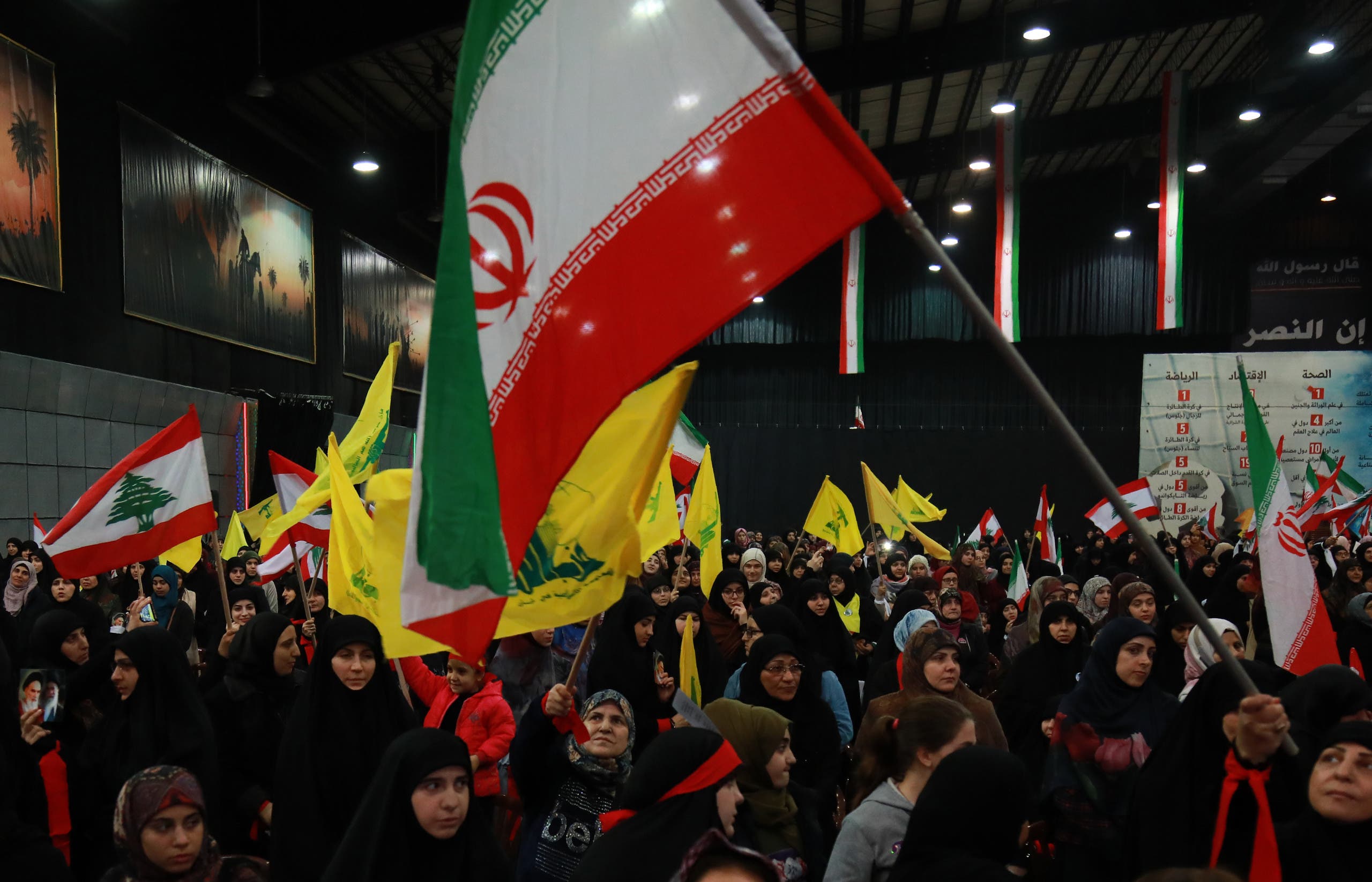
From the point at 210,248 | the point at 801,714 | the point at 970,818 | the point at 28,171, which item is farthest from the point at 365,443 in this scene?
the point at 210,248

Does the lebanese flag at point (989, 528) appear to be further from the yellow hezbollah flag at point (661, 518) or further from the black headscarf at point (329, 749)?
the black headscarf at point (329, 749)

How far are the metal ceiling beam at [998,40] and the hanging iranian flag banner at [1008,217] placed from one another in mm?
976

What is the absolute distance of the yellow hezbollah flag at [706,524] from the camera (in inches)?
302

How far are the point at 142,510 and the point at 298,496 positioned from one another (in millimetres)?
1830

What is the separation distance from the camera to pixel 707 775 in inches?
102

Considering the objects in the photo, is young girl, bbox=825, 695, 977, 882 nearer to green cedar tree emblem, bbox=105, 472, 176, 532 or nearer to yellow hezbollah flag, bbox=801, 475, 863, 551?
green cedar tree emblem, bbox=105, 472, 176, 532

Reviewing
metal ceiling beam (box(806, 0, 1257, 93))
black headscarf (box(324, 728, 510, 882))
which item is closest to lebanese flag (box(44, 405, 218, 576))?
black headscarf (box(324, 728, 510, 882))

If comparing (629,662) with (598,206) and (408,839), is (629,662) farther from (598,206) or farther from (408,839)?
(598,206)

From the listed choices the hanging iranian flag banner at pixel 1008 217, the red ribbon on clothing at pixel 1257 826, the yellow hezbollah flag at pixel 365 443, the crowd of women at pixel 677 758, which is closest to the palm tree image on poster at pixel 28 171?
the yellow hezbollah flag at pixel 365 443

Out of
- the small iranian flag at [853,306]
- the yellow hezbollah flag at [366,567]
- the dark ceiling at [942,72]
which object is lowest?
the yellow hezbollah flag at [366,567]

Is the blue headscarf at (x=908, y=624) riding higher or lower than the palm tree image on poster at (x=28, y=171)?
lower

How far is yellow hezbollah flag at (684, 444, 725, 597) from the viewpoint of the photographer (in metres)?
7.67

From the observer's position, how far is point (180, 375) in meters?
14.5

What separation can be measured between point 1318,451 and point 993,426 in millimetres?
6834
